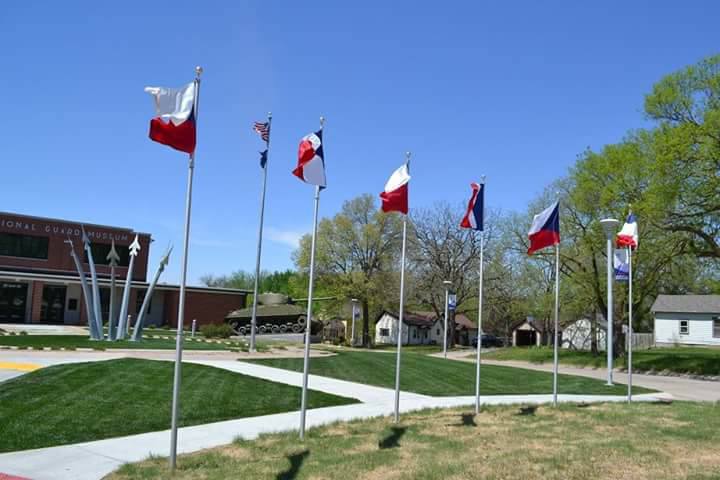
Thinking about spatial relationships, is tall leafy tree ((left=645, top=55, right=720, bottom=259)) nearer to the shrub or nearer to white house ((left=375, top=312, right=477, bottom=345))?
the shrub

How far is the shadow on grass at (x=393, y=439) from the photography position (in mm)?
8688

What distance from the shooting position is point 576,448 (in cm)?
845

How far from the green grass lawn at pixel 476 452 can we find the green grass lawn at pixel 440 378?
5.56 m

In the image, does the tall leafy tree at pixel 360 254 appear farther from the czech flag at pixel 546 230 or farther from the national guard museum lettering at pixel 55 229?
the czech flag at pixel 546 230

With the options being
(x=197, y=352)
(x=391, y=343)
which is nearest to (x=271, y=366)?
Result: (x=197, y=352)

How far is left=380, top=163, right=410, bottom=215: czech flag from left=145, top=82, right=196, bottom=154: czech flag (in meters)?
4.27

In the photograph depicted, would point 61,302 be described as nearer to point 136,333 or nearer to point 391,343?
point 136,333

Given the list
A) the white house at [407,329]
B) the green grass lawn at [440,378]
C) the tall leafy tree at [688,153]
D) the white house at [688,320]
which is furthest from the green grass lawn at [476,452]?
the white house at [407,329]

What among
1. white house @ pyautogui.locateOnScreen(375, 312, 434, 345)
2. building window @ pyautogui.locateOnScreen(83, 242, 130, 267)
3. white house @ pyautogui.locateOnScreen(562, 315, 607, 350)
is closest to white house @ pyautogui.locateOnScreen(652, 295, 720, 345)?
white house @ pyautogui.locateOnScreen(562, 315, 607, 350)

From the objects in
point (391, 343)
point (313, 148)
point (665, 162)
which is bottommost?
point (391, 343)

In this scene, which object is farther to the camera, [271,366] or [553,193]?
[553,193]

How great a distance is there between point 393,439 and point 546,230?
6827 mm

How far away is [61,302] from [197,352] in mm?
28493

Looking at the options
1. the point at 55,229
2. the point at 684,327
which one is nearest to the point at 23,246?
the point at 55,229
